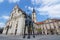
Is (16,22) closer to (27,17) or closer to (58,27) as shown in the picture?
(27,17)

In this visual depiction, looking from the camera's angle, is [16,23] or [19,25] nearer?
[19,25]

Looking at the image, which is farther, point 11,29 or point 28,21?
point 11,29

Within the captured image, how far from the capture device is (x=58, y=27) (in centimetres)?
14062

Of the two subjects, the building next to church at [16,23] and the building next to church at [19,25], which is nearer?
the building next to church at [16,23]

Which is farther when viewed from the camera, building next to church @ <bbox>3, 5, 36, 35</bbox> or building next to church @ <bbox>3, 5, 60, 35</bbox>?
building next to church @ <bbox>3, 5, 60, 35</bbox>

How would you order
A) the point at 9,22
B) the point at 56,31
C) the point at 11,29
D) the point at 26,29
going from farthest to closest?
the point at 9,22 → the point at 11,29 → the point at 56,31 → the point at 26,29

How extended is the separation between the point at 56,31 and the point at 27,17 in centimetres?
3838

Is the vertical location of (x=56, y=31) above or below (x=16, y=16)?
below

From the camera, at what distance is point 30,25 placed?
13238cm

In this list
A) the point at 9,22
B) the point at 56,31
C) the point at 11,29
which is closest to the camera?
the point at 56,31

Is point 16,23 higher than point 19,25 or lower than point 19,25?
higher

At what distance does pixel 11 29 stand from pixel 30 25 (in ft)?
104

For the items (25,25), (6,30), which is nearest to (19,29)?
(25,25)

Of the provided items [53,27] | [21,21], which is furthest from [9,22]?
[53,27]
